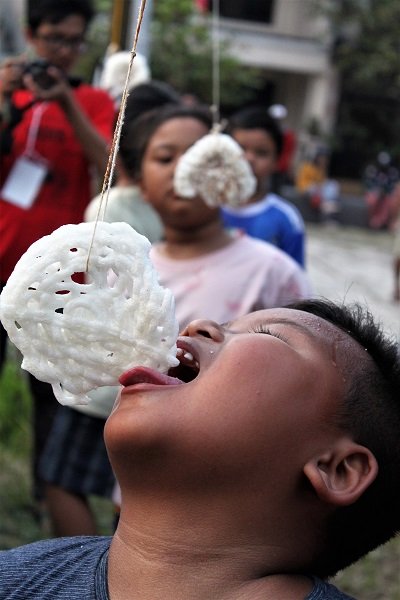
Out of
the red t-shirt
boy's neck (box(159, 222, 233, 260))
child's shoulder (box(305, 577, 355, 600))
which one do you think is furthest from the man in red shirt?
child's shoulder (box(305, 577, 355, 600))

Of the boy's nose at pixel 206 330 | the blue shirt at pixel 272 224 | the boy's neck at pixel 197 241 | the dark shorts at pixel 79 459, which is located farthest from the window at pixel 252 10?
the boy's nose at pixel 206 330

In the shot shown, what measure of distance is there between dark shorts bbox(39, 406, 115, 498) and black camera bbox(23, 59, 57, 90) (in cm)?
113

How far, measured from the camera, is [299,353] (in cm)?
133

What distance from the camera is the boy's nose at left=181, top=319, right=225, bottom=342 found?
4.53 ft

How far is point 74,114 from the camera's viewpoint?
302 cm

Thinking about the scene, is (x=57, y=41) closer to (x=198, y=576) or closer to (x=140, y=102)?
(x=140, y=102)

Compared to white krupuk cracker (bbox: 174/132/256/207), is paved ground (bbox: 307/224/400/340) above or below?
below

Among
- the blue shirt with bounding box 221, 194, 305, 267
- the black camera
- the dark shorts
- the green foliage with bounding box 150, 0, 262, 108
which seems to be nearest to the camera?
the dark shorts

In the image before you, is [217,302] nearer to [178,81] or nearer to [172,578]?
[172,578]

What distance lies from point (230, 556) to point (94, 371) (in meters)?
0.34

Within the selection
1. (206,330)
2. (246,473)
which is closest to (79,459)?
(206,330)

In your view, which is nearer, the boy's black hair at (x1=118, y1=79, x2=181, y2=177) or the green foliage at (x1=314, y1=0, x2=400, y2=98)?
the boy's black hair at (x1=118, y1=79, x2=181, y2=177)

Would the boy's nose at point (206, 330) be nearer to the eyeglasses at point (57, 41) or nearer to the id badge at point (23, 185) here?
the id badge at point (23, 185)

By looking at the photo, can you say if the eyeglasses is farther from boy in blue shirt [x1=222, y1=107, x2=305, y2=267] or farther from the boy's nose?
the boy's nose
